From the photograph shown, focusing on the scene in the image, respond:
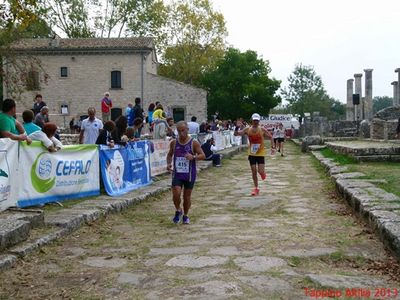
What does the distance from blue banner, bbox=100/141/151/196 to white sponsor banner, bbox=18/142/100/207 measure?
0.25 meters

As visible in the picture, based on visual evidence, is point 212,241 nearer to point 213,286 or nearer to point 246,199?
point 213,286

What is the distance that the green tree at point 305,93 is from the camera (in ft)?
267

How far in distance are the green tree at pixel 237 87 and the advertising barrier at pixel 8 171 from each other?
4316cm

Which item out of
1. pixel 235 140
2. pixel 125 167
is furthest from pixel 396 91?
pixel 125 167

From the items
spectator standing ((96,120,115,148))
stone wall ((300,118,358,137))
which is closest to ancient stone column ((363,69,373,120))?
stone wall ((300,118,358,137))

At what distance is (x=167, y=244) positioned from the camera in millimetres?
6023

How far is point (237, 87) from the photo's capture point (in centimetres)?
5069

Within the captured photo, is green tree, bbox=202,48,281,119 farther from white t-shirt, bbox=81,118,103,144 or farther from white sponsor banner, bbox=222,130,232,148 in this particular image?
white t-shirt, bbox=81,118,103,144

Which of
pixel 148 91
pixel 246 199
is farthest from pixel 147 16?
pixel 246 199

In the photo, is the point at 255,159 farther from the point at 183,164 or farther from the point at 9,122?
the point at 9,122

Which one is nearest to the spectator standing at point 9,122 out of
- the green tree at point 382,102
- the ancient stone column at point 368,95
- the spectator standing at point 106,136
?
the spectator standing at point 106,136

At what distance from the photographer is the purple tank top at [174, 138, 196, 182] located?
7.44 metres

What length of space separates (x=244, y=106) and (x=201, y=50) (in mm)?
7078

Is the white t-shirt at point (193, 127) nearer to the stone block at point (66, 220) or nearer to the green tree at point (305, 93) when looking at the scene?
the stone block at point (66, 220)
